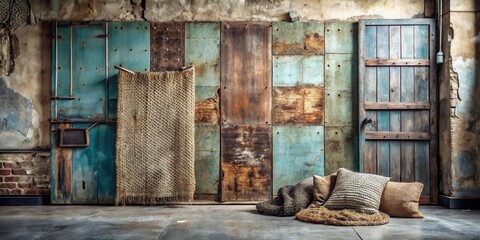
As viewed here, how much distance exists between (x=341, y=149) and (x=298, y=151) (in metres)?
0.51

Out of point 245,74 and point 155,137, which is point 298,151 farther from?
point 155,137

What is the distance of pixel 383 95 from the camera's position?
5.38m

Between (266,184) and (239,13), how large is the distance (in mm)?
2042

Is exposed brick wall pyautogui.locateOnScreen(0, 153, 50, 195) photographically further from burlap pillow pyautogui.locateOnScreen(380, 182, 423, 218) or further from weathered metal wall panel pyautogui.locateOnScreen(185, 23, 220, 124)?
burlap pillow pyautogui.locateOnScreen(380, 182, 423, 218)

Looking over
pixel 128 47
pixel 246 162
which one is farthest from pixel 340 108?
pixel 128 47

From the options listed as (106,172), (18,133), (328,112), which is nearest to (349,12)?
(328,112)

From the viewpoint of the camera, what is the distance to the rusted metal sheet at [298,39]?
5.43 meters

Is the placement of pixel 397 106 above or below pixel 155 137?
above

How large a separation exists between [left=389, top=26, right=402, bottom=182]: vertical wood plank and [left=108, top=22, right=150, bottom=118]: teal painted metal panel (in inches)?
113

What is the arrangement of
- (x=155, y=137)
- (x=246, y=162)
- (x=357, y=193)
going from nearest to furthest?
(x=357, y=193)
(x=155, y=137)
(x=246, y=162)

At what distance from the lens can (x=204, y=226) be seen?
4.06 meters

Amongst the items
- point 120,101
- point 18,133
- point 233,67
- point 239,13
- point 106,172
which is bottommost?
point 106,172

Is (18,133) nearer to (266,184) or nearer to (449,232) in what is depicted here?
(266,184)

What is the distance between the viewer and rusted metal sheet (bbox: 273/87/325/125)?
542 cm
